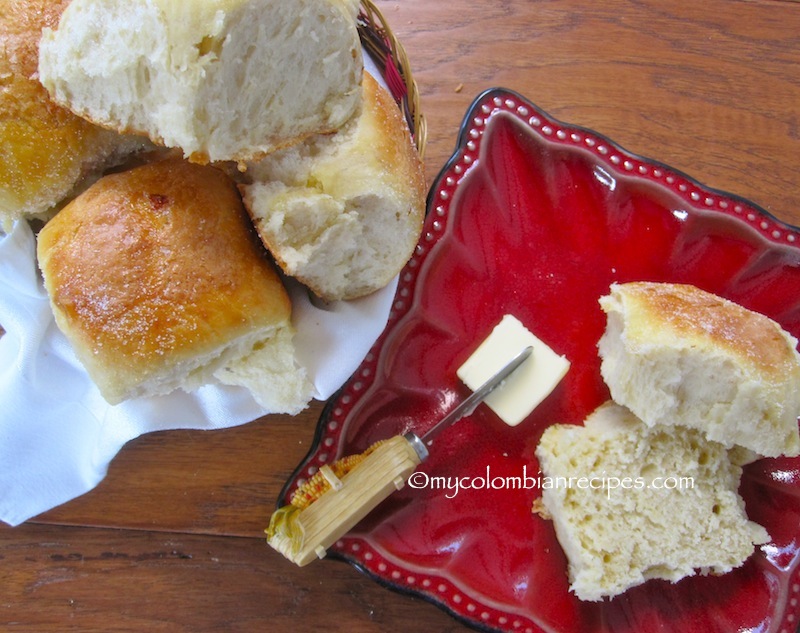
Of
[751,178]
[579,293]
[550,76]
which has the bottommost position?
[579,293]

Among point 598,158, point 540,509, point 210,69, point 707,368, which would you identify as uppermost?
point 210,69

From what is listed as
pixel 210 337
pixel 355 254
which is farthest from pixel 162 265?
pixel 355 254

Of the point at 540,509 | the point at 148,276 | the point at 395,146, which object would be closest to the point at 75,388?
the point at 148,276

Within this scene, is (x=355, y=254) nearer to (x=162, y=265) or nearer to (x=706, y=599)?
(x=162, y=265)

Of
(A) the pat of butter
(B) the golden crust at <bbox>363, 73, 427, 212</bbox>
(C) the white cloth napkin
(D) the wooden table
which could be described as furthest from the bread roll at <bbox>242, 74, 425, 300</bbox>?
(D) the wooden table

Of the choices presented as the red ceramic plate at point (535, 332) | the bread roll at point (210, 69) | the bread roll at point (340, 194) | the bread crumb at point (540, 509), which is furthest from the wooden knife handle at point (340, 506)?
the bread roll at point (210, 69)

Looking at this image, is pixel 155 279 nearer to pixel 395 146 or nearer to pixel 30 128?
pixel 30 128

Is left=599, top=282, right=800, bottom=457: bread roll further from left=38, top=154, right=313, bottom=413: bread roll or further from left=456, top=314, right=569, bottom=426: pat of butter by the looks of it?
left=38, top=154, right=313, bottom=413: bread roll
